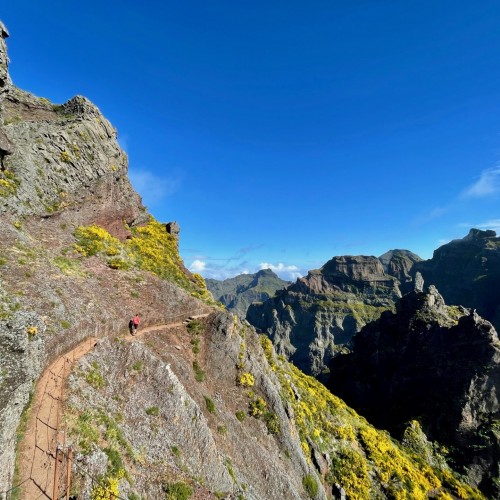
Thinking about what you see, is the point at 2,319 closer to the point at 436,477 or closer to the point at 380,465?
the point at 380,465

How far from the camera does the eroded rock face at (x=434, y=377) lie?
72.2 meters

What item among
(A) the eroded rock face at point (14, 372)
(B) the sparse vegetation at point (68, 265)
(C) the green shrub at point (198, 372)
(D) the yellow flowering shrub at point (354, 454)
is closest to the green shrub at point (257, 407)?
(D) the yellow flowering shrub at point (354, 454)

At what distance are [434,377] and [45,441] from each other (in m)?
102

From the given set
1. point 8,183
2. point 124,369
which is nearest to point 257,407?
point 124,369

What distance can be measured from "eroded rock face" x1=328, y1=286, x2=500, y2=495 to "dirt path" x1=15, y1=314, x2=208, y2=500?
75941mm

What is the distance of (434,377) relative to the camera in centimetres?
9119

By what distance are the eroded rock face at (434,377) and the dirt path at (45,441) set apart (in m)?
75.9

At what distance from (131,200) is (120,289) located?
76.2 ft

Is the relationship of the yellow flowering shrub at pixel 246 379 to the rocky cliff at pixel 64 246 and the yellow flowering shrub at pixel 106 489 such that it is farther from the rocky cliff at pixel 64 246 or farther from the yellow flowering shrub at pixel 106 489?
the yellow flowering shrub at pixel 106 489

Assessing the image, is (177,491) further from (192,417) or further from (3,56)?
(3,56)

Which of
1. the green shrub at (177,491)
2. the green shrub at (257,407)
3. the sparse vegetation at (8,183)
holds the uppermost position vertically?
the sparse vegetation at (8,183)

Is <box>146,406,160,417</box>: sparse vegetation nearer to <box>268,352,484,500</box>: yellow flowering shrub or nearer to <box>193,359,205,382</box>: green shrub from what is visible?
<box>193,359,205,382</box>: green shrub

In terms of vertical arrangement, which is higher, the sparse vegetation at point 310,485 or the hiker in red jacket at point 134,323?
the hiker in red jacket at point 134,323

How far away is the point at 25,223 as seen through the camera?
112ft
